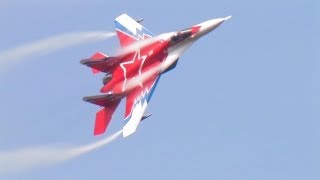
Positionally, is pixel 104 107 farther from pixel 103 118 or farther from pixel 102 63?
pixel 102 63

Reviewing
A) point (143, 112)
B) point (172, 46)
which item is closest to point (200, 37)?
point (172, 46)

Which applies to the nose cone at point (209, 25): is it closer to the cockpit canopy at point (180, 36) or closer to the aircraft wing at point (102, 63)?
the cockpit canopy at point (180, 36)

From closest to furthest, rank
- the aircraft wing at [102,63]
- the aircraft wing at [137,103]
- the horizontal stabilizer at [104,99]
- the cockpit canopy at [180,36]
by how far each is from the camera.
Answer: the aircraft wing at [137,103]
the cockpit canopy at [180,36]
the horizontal stabilizer at [104,99]
the aircraft wing at [102,63]

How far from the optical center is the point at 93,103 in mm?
70500

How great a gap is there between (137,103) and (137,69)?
8.09 ft

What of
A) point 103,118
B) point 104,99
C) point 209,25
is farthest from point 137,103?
point 209,25

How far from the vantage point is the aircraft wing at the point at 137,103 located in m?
67.9

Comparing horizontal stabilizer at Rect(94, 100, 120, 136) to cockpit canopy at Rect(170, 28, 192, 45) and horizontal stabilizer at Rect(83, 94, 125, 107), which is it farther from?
cockpit canopy at Rect(170, 28, 192, 45)

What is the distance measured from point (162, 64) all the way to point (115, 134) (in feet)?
17.7

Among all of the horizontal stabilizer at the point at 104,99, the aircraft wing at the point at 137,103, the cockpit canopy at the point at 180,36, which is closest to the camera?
the aircraft wing at the point at 137,103

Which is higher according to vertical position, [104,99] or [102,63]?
[102,63]

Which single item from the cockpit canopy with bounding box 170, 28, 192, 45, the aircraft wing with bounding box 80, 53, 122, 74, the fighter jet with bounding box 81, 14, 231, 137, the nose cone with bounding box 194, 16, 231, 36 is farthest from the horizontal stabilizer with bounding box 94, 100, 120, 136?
the nose cone with bounding box 194, 16, 231, 36

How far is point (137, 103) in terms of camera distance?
Answer: 227 ft

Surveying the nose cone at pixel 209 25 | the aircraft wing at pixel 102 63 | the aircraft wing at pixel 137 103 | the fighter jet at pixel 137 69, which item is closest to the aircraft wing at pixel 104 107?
the fighter jet at pixel 137 69
